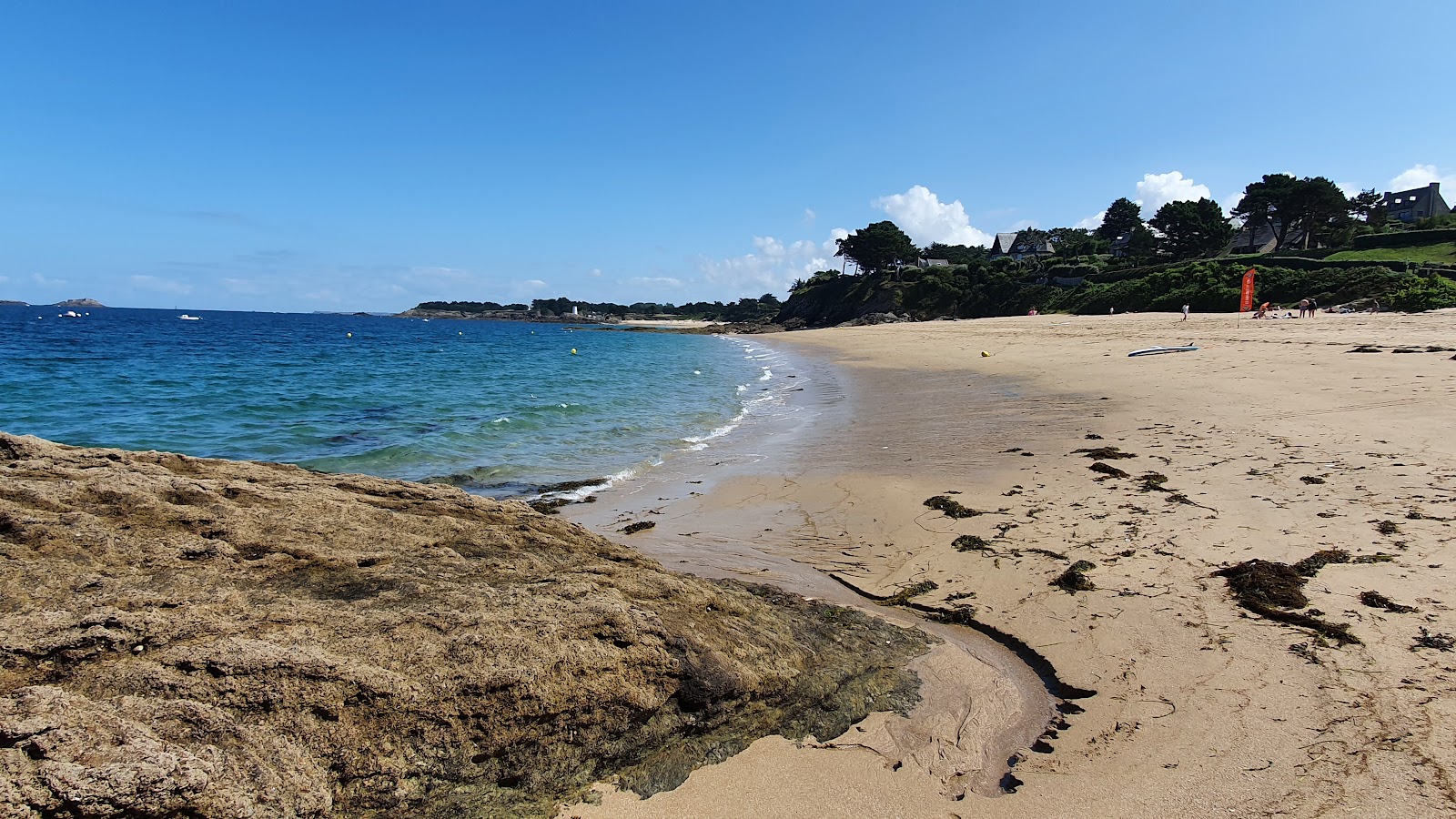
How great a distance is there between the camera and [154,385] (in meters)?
22.0

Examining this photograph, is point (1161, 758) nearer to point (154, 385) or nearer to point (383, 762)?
point (383, 762)

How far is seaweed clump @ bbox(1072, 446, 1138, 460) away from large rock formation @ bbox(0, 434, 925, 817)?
18.7 feet

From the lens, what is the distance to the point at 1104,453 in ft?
28.8

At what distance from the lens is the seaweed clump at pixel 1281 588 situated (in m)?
3.97

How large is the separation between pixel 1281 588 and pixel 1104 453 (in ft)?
15.0

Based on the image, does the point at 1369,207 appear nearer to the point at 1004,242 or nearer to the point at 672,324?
the point at 1004,242

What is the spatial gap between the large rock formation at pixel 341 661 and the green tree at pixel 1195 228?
74.3 meters

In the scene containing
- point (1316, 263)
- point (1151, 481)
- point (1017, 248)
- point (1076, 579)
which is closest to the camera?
point (1076, 579)

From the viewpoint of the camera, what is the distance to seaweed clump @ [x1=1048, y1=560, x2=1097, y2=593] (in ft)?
16.3

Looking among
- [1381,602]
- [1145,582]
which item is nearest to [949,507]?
[1145,582]

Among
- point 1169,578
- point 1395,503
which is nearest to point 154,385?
point 1169,578

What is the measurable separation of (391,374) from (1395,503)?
30.9 meters

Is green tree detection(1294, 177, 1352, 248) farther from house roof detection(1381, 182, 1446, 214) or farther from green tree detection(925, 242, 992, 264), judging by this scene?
green tree detection(925, 242, 992, 264)

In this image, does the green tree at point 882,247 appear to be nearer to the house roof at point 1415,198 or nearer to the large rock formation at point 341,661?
the house roof at point 1415,198
